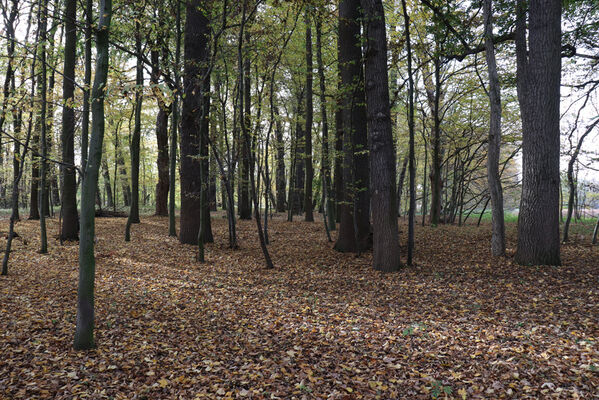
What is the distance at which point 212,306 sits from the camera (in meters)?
5.43

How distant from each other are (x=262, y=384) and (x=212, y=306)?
2.35m

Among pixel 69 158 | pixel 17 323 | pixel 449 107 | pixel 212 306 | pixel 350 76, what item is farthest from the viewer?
pixel 449 107

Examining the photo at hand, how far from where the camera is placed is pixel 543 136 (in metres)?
6.56

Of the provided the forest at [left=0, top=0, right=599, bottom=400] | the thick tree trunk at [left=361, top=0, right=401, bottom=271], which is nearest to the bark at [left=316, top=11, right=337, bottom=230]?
the forest at [left=0, top=0, right=599, bottom=400]

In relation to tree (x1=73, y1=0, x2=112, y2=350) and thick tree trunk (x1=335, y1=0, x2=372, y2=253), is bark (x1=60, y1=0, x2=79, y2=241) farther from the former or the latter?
thick tree trunk (x1=335, y1=0, x2=372, y2=253)

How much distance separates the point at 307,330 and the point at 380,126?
14.2 feet

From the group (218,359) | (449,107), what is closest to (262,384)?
(218,359)

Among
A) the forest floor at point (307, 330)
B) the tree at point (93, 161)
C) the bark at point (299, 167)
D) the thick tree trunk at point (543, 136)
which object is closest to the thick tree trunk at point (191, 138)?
the forest floor at point (307, 330)

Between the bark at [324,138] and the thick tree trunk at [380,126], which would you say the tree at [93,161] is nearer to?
the thick tree trunk at [380,126]

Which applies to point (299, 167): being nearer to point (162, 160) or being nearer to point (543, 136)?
point (162, 160)

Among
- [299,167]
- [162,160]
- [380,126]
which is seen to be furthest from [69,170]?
[299,167]

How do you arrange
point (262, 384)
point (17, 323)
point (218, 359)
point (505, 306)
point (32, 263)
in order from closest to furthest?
point (262, 384) → point (218, 359) → point (17, 323) → point (505, 306) → point (32, 263)

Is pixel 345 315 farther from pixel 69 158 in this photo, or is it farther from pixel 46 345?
pixel 69 158

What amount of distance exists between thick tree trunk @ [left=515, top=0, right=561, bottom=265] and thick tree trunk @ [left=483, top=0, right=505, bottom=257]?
741mm
